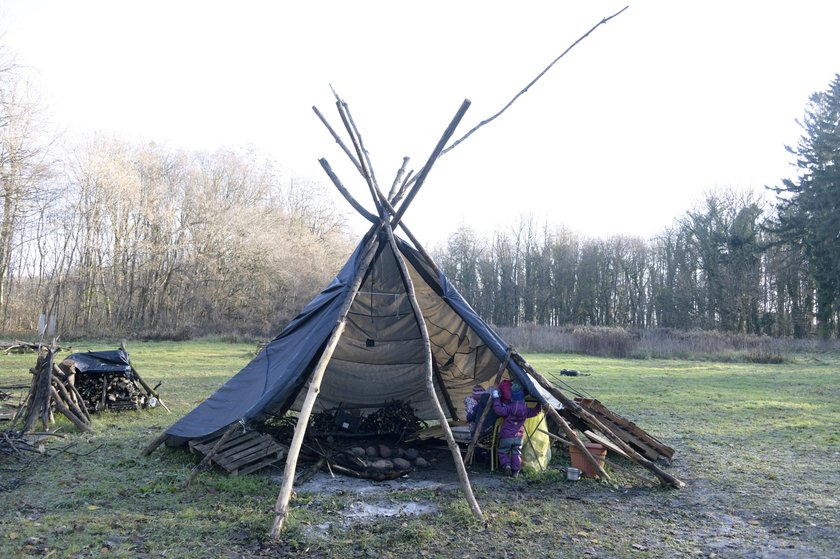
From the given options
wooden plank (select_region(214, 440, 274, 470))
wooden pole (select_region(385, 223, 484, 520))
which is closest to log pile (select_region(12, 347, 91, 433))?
wooden plank (select_region(214, 440, 274, 470))

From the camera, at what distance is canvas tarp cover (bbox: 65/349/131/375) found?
10.2 m

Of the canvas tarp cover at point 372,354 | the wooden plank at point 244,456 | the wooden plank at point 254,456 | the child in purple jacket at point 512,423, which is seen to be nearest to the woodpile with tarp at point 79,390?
the canvas tarp cover at point 372,354

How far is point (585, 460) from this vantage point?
6.82 meters

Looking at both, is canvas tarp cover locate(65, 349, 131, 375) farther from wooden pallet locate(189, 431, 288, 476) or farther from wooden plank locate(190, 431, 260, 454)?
wooden plank locate(190, 431, 260, 454)

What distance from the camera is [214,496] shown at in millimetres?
5816

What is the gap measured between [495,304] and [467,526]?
44210 mm

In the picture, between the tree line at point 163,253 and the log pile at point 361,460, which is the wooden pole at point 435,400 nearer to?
the log pile at point 361,460

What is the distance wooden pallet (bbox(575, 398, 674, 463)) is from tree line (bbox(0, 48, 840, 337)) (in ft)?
95.5

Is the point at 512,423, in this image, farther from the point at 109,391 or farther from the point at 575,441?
the point at 109,391

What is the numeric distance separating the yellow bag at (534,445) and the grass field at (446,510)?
0.23m

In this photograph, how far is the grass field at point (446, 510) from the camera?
471 cm

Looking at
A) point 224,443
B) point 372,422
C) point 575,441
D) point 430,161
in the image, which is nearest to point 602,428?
point 575,441

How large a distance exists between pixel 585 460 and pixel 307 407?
3.25 m

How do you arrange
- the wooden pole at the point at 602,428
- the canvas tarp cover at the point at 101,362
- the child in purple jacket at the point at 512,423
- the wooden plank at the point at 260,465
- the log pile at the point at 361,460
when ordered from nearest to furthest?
the wooden plank at the point at 260,465 → the wooden pole at the point at 602,428 → the log pile at the point at 361,460 → the child in purple jacket at the point at 512,423 → the canvas tarp cover at the point at 101,362
